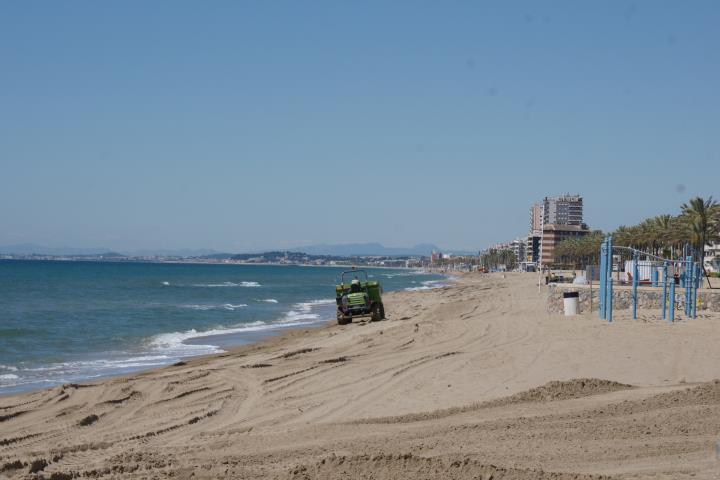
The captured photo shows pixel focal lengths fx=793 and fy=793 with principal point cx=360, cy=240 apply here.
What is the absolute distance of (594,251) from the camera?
320 feet

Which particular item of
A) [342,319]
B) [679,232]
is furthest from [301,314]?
[679,232]

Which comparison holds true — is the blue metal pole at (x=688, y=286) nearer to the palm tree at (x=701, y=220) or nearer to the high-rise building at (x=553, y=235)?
the palm tree at (x=701, y=220)

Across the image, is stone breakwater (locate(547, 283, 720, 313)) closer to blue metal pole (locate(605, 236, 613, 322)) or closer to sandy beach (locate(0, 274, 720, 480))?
blue metal pole (locate(605, 236, 613, 322))

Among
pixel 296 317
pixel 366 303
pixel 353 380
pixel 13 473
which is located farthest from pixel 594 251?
pixel 13 473

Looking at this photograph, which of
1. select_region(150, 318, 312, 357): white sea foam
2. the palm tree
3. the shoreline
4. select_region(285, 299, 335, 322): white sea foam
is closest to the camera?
the shoreline

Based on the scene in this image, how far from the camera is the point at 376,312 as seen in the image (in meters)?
29.3

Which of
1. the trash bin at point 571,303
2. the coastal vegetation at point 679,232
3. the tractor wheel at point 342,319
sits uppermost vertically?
the coastal vegetation at point 679,232

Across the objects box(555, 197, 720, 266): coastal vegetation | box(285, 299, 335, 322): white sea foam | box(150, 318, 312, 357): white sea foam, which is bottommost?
box(285, 299, 335, 322): white sea foam

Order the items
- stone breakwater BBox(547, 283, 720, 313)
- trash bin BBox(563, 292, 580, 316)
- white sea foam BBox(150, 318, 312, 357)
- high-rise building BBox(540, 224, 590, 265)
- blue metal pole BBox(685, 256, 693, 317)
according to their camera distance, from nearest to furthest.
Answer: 1. white sea foam BBox(150, 318, 312, 357)
2. blue metal pole BBox(685, 256, 693, 317)
3. trash bin BBox(563, 292, 580, 316)
4. stone breakwater BBox(547, 283, 720, 313)
5. high-rise building BBox(540, 224, 590, 265)

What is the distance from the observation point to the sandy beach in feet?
21.9

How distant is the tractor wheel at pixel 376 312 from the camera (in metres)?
29.2

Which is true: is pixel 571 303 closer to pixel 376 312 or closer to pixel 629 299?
pixel 629 299

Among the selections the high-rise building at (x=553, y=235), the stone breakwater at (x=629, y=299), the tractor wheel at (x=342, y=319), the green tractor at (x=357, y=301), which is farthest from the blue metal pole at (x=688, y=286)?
the high-rise building at (x=553, y=235)

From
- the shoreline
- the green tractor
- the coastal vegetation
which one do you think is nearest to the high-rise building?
the coastal vegetation
